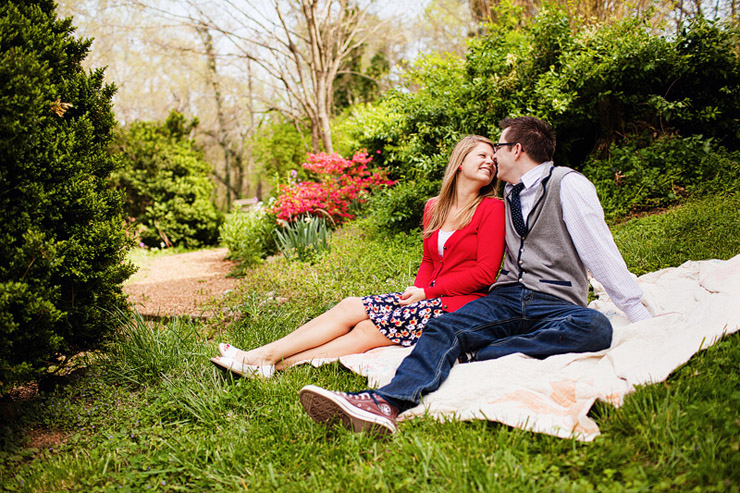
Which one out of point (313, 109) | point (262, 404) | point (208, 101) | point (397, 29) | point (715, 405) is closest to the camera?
point (715, 405)

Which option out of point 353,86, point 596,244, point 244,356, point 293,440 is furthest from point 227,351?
point 353,86

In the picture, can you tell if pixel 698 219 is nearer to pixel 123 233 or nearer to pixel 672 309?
pixel 672 309

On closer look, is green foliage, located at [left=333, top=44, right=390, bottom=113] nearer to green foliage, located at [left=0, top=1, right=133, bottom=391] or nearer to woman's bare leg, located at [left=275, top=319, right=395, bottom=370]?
green foliage, located at [left=0, top=1, right=133, bottom=391]

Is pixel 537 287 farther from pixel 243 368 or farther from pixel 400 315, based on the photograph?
pixel 243 368

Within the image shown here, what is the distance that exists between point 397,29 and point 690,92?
29.8ft

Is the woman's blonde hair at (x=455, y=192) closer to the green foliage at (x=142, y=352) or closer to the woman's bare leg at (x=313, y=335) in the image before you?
the woman's bare leg at (x=313, y=335)

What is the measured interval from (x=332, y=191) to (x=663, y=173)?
4.64 metres

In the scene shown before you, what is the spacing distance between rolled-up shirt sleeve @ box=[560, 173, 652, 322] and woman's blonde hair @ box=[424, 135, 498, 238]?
0.65 meters

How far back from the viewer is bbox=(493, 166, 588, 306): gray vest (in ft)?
8.48

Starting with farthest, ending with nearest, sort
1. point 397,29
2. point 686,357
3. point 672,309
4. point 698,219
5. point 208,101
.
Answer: point 208,101 → point 397,29 → point 698,219 → point 672,309 → point 686,357

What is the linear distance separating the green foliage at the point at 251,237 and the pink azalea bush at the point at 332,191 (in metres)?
0.35

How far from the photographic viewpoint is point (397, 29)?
12.9 m

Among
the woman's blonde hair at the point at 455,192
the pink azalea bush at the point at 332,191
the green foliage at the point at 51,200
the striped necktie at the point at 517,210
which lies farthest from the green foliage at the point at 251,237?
the striped necktie at the point at 517,210

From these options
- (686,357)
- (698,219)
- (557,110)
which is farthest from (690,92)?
(686,357)
